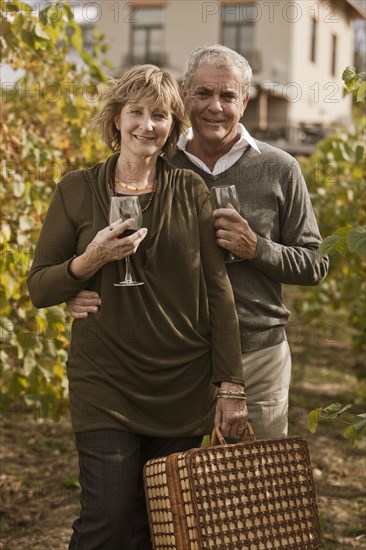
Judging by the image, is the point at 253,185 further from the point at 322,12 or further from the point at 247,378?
the point at 322,12

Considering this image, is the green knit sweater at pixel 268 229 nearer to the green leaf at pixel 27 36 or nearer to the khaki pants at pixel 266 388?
the khaki pants at pixel 266 388

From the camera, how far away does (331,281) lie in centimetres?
839

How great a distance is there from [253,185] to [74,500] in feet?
9.24

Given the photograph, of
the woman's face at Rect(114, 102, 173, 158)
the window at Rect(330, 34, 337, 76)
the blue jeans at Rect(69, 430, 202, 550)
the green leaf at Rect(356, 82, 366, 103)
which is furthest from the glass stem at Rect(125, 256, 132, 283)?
the window at Rect(330, 34, 337, 76)

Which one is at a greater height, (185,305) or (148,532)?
(185,305)

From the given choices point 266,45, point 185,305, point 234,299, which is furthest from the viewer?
point 266,45

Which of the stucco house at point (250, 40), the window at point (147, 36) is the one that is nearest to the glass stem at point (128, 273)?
the stucco house at point (250, 40)

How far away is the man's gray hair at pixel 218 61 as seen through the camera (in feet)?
11.0

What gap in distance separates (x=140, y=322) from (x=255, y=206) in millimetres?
651

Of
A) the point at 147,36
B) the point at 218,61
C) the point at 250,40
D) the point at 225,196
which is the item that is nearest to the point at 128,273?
the point at 225,196

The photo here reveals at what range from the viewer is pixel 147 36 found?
1030 inches

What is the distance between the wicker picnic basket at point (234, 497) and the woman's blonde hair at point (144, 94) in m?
1.10

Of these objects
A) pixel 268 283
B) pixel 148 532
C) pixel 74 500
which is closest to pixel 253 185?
pixel 268 283

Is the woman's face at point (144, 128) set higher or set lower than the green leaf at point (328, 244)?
higher
